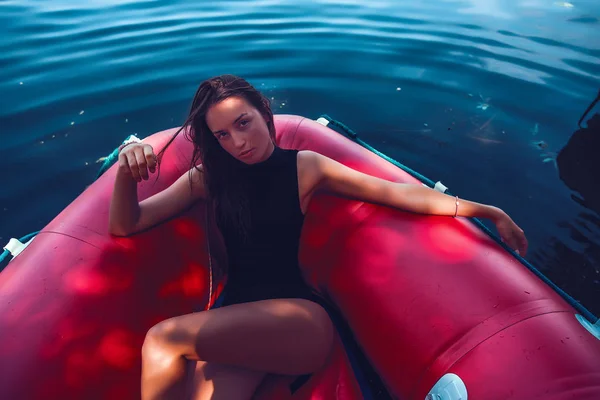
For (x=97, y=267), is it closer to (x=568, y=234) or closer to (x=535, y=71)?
(x=568, y=234)

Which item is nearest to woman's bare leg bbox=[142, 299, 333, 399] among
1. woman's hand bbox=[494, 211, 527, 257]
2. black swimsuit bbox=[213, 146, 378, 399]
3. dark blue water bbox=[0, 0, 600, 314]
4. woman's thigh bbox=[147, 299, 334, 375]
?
woman's thigh bbox=[147, 299, 334, 375]

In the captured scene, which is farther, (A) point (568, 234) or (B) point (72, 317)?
(A) point (568, 234)

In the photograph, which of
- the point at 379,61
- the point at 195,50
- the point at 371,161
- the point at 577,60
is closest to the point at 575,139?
the point at 577,60

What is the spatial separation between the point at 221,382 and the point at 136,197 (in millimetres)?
660

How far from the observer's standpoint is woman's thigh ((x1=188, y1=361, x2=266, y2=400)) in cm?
108

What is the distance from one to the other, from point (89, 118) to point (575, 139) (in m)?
4.01

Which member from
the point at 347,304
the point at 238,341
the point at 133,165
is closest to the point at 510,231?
the point at 347,304

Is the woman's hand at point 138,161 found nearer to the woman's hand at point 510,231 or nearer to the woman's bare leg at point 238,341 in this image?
the woman's bare leg at point 238,341

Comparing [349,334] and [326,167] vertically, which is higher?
[326,167]

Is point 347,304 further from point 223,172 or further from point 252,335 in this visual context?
point 223,172

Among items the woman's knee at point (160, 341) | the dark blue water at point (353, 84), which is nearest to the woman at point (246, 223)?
the woman's knee at point (160, 341)

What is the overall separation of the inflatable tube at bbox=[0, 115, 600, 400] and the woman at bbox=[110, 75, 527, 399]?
102 millimetres

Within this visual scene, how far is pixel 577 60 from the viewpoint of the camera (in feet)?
13.0

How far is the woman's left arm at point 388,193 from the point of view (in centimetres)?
132
